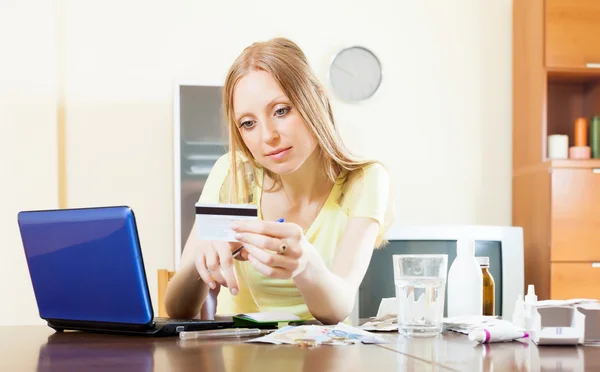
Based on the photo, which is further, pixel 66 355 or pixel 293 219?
pixel 293 219

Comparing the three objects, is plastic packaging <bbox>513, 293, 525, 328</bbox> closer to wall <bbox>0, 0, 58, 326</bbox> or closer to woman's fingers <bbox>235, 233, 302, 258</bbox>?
woman's fingers <bbox>235, 233, 302, 258</bbox>

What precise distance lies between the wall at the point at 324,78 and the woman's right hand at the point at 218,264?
6.98 feet

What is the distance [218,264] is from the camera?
4.50 ft

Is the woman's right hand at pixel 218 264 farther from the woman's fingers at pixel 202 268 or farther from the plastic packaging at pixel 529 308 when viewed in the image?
the plastic packaging at pixel 529 308

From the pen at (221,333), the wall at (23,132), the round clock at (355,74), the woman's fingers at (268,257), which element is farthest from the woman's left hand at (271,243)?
the round clock at (355,74)

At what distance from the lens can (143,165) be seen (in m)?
3.50

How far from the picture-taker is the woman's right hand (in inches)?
52.7

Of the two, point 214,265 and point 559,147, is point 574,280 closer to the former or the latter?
point 559,147

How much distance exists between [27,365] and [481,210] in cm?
306

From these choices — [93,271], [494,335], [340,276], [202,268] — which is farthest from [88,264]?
[494,335]

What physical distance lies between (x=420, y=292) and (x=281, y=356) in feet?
1.11

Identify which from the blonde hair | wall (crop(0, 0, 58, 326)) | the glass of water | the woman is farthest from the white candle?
the glass of water

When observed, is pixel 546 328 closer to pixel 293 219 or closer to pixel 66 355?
pixel 66 355

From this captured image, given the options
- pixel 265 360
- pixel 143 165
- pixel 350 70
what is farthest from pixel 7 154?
pixel 265 360
